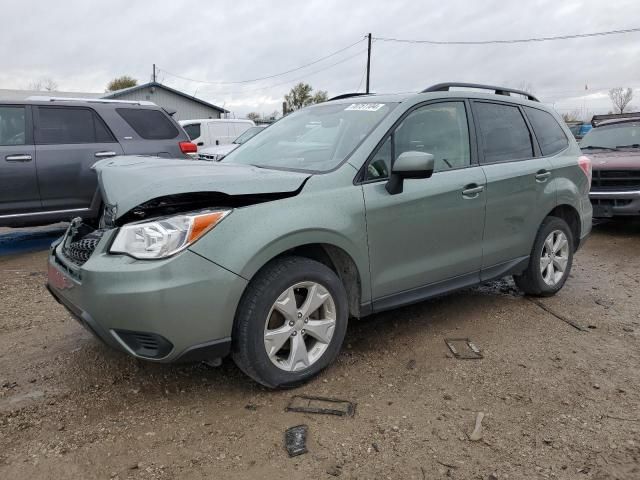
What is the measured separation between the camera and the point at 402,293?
3.48m

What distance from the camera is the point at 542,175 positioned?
171 inches

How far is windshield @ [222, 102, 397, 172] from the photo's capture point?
3.41 m

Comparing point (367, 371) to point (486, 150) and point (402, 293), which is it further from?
point (486, 150)

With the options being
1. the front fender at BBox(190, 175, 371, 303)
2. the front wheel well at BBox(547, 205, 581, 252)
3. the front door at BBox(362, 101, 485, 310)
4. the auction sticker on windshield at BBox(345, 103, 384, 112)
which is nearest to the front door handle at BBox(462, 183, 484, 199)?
the front door at BBox(362, 101, 485, 310)

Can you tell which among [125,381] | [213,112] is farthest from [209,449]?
[213,112]

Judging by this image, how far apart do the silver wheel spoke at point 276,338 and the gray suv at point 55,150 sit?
→ 3847mm

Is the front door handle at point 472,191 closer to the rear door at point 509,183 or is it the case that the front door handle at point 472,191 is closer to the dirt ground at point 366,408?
the rear door at point 509,183

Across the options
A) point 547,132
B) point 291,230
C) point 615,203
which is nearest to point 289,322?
point 291,230

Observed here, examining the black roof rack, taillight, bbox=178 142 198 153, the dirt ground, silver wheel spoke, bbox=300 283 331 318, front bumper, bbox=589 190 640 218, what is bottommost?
the dirt ground

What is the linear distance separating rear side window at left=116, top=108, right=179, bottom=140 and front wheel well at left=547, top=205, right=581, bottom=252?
5.20m

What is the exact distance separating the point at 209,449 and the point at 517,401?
66.6 inches

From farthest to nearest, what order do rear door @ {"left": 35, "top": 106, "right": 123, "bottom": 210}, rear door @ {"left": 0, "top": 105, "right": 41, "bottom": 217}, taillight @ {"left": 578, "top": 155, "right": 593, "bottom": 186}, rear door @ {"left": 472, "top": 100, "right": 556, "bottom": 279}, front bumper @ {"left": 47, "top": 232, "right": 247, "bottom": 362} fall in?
rear door @ {"left": 35, "top": 106, "right": 123, "bottom": 210} < rear door @ {"left": 0, "top": 105, "right": 41, "bottom": 217} < taillight @ {"left": 578, "top": 155, "right": 593, "bottom": 186} < rear door @ {"left": 472, "top": 100, "right": 556, "bottom": 279} < front bumper @ {"left": 47, "top": 232, "right": 247, "bottom": 362}

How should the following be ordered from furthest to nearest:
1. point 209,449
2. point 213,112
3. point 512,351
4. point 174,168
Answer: point 213,112, point 512,351, point 174,168, point 209,449

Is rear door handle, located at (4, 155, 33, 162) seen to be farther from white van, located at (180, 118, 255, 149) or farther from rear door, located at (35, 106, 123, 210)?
white van, located at (180, 118, 255, 149)
